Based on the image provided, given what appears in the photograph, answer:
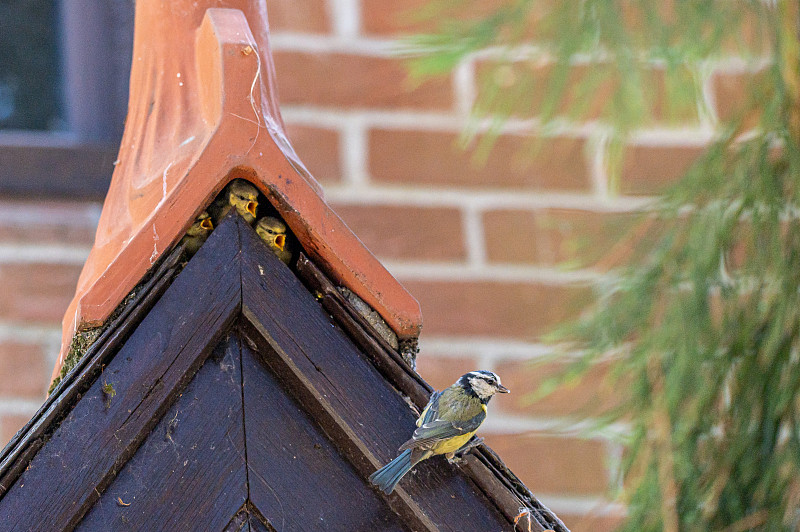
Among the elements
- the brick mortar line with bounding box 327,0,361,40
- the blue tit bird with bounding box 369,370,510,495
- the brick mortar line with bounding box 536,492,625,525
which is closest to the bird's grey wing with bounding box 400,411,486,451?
the blue tit bird with bounding box 369,370,510,495

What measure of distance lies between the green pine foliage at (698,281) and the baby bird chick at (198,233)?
1.38 feet

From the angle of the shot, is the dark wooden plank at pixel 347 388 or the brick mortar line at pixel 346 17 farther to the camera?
the brick mortar line at pixel 346 17

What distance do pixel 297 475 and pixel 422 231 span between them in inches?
34.9

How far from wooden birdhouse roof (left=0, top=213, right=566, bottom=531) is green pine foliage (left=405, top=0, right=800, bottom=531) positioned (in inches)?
13.7

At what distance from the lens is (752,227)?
3.28 ft

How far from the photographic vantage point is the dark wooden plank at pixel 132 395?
2.02ft

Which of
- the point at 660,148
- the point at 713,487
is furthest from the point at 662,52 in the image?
the point at 660,148

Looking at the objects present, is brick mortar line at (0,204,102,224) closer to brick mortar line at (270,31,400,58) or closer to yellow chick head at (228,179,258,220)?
brick mortar line at (270,31,400,58)

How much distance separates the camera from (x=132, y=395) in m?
0.64

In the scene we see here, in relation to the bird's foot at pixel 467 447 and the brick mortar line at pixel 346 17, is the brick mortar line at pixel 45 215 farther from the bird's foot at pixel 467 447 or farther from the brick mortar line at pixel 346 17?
the bird's foot at pixel 467 447

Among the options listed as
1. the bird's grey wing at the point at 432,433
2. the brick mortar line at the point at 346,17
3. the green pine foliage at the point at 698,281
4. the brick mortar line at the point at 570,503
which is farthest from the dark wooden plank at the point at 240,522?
the brick mortar line at the point at 346,17

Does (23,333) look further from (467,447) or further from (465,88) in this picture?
(467,447)

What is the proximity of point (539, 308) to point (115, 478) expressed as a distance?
0.99 m

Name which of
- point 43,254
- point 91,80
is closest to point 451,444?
point 43,254
